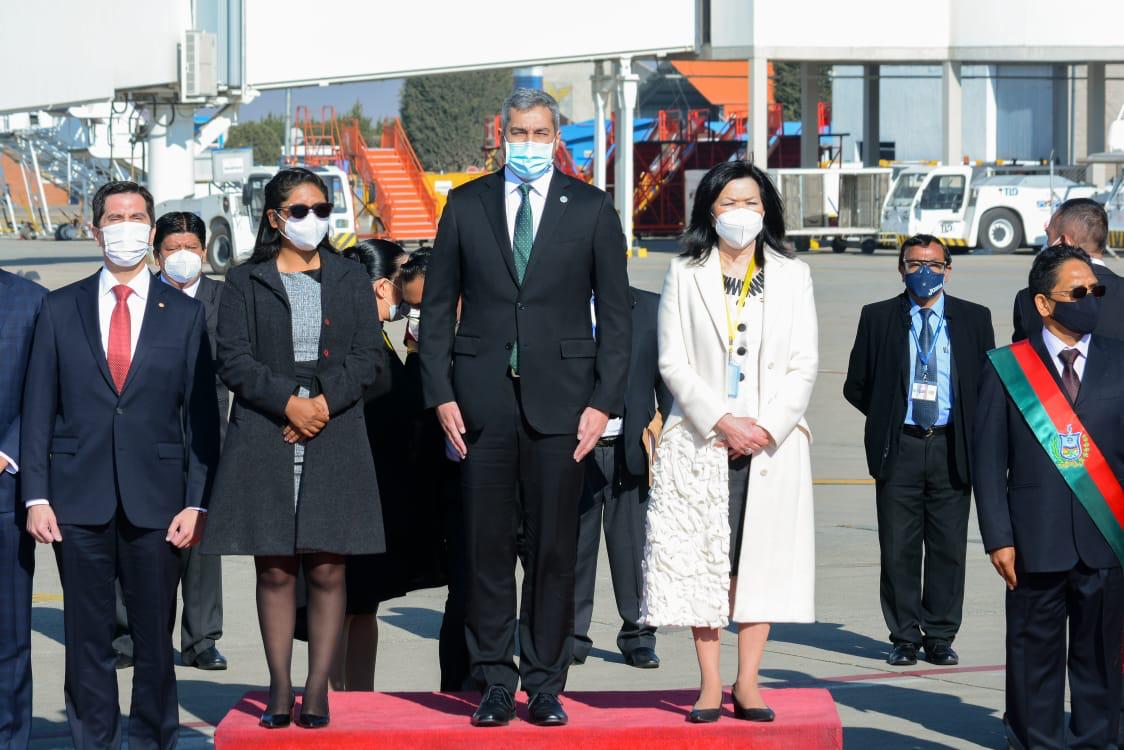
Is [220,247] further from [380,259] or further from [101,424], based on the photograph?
[101,424]

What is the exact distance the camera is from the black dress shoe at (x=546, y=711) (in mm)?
5633

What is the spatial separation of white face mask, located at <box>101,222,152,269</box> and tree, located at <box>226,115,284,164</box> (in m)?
125

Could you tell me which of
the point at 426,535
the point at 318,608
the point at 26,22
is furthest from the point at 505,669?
the point at 26,22

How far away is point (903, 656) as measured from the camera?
813 cm

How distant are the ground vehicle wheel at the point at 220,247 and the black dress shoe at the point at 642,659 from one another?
102 ft

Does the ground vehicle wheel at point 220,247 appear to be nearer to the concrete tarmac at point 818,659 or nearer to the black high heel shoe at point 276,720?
the concrete tarmac at point 818,659

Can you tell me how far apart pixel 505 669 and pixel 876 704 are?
88.3 inches

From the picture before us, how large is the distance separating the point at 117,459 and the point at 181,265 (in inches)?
90.5

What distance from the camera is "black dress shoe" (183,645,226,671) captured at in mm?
8086

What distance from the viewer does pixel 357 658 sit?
6852mm

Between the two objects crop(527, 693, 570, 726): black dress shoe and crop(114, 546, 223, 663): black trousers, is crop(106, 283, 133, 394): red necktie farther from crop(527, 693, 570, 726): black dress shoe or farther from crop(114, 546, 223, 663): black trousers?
crop(114, 546, 223, 663): black trousers

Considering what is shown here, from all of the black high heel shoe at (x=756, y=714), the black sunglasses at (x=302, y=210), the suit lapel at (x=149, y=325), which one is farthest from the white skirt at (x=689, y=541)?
the suit lapel at (x=149, y=325)

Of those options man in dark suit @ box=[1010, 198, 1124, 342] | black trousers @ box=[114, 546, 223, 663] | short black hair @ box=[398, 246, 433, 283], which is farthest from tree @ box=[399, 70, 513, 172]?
short black hair @ box=[398, 246, 433, 283]

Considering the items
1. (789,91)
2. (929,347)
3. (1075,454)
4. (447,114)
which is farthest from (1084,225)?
(447,114)
